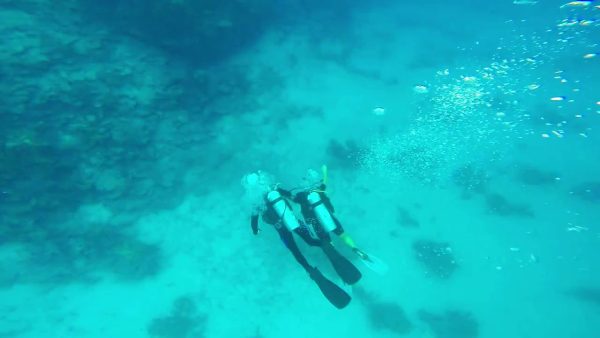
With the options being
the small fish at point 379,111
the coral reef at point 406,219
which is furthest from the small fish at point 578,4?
the coral reef at point 406,219

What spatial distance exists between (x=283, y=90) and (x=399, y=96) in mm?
6736

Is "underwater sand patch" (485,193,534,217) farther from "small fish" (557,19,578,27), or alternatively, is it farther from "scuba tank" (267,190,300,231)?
"small fish" (557,19,578,27)

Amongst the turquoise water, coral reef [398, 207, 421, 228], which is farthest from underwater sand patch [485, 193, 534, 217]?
coral reef [398, 207, 421, 228]

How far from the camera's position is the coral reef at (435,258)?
15.0m

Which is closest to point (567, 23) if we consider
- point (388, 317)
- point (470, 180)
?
point (470, 180)

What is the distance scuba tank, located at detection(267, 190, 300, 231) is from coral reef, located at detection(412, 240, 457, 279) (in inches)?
370

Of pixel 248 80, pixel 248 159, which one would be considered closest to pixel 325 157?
pixel 248 159

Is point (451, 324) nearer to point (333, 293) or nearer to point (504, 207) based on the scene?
point (504, 207)

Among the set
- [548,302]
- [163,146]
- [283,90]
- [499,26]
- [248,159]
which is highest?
[499,26]

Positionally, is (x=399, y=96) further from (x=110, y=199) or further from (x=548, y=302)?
(x=110, y=199)

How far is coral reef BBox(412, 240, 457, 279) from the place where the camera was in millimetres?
14992

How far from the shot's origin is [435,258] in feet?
49.6

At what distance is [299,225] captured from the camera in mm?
7980

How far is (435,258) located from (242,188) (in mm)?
9225
